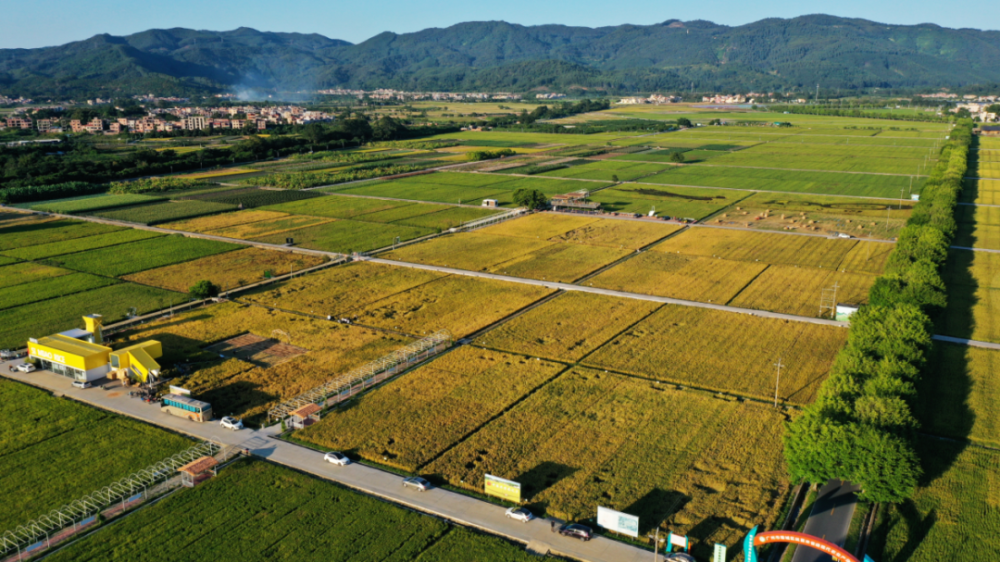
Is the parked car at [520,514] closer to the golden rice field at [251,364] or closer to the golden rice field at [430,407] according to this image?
the golden rice field at [430,407]

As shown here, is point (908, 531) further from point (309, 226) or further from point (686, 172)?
point (686, 172)

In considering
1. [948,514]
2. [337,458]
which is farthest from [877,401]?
[337,458]

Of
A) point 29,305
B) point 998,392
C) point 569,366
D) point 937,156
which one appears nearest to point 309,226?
point 29,305

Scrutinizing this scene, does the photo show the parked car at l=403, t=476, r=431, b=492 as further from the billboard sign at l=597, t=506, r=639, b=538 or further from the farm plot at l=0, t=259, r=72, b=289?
the farm plot at l=0, t=259, r=72, b=289

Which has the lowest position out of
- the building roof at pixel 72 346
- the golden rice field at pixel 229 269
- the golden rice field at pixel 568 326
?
the golden rice field at pixel 568 326

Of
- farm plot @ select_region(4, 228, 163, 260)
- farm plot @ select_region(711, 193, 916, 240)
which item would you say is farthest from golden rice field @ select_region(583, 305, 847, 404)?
farm plot @ select_region(4, 228, 163, 260)

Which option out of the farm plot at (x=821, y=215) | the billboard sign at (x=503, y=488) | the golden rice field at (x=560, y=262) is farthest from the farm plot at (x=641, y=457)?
the farm plot at (x=821, y=215)

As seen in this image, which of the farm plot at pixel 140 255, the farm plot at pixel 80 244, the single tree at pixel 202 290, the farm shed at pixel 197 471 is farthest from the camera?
the farm plot at pixel 80 244
